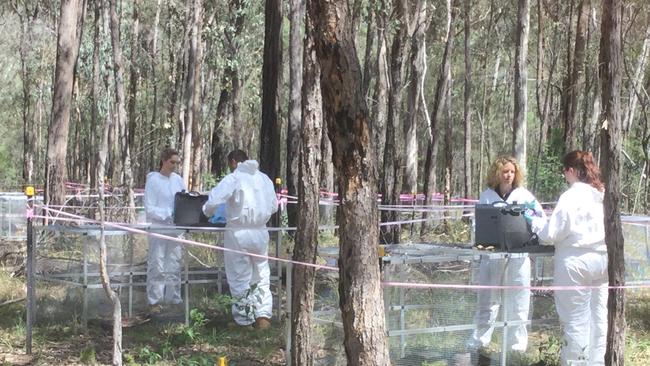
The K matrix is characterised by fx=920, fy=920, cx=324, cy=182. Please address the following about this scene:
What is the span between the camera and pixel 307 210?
7.43 metres

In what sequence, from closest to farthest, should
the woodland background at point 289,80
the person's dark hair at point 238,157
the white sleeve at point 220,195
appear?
the white sleeve at point 220,195
the person's dark hair at point 238,157
the woodland background at point 289,80

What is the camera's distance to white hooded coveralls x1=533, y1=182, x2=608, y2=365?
298 inches

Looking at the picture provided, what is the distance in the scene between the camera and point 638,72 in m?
32.2

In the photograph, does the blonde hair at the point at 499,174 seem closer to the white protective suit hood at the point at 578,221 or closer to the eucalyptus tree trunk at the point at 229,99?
the white protective suit hood at the point at 578,221

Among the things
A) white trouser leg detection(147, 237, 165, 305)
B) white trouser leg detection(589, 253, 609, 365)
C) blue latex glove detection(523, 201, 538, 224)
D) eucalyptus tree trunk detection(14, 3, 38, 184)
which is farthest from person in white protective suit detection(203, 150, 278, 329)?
eucalyptus tree trunk detection(14, 3, 38, 184)

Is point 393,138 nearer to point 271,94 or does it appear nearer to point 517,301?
point 271,94

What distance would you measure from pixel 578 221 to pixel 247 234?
3.64 meters

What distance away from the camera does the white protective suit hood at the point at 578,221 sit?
7547mm

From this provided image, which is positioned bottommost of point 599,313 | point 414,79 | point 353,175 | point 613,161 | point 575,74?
point 599,313

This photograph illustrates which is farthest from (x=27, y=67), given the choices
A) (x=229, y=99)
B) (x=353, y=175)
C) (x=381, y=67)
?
(x=353, y=175)

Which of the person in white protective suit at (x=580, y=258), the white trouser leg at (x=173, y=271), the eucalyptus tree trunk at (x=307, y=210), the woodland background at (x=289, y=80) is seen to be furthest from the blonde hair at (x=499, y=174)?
the white trouser leg at (x=173, y=271)

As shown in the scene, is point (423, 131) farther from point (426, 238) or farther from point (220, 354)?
point (220, 354)

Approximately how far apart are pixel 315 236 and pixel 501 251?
173cm

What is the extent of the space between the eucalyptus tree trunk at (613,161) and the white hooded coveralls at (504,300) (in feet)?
3.20
